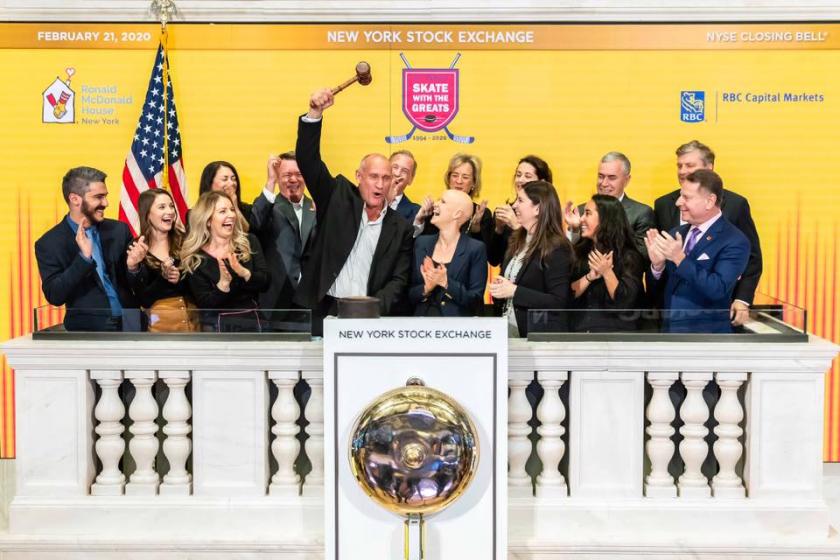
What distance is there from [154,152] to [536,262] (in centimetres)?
308

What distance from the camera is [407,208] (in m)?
6.66

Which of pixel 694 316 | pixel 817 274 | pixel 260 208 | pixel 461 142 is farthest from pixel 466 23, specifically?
pixel 694 316

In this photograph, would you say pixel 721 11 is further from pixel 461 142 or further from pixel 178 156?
pixel 178 156

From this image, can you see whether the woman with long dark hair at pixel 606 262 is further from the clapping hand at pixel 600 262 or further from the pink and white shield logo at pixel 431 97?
the pink and white shield logo at pixel 431 97

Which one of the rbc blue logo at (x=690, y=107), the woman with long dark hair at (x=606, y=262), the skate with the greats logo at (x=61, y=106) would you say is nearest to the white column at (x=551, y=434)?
the woman with long dark hair at (x=606, y=262)

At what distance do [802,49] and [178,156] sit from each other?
4.09 m

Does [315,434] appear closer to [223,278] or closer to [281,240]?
[223,278]

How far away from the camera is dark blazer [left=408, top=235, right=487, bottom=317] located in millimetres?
5152

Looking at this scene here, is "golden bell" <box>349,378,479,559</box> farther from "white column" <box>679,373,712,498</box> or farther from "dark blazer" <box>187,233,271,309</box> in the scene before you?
"dark blazer" <box>187,233,271,309</box>

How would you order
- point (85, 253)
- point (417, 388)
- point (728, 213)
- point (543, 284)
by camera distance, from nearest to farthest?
point (417, 388), point (543, 284), point (85, 253), point (728, 213)

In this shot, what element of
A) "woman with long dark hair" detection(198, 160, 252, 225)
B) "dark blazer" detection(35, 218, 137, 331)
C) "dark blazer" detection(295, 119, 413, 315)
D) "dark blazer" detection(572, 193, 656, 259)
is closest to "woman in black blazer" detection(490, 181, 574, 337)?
"dark blazer" detection(295, 119, 413, 315)

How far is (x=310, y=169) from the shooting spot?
5.85 m

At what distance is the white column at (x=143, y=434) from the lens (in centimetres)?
397

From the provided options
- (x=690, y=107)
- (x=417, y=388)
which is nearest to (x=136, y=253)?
(x=417, y=388)
